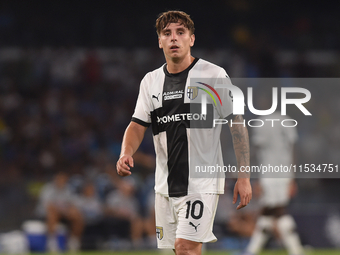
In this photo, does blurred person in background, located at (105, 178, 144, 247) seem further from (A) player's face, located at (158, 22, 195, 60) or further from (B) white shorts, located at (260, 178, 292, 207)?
(A) player's face, located at (158, 22, 195, 60)

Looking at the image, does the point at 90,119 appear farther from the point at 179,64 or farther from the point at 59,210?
the point at 179,64

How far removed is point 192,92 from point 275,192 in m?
3.90

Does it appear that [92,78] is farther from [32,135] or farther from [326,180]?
[326,180]

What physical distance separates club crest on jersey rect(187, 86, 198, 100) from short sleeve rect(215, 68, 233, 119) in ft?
0.59

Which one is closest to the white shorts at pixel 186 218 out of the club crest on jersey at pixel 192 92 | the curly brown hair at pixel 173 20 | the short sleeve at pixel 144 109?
the short sleeve at pixel 144 109

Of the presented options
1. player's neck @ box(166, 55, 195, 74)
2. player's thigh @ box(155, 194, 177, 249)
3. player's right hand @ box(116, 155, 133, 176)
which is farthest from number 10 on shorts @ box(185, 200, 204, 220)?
player's neck @ box(166, 55, 195, 74)

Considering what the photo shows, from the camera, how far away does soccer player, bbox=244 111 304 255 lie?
7207mm

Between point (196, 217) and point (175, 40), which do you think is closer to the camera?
point (196, 217)

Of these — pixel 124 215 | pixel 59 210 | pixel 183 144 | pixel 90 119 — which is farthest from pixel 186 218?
pixel 90 119

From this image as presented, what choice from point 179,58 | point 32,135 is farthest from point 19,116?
point 179,58

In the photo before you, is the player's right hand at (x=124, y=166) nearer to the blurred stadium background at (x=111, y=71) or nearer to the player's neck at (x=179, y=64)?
the player's neck at (x=179, y=64)

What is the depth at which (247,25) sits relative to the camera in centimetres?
1436

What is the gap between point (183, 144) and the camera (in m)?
3.73

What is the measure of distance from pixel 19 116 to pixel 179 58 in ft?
29.7
